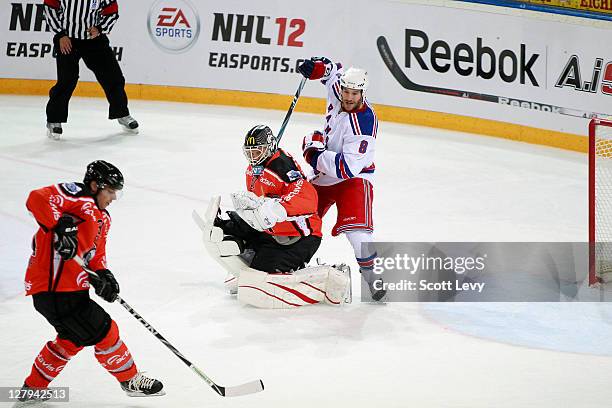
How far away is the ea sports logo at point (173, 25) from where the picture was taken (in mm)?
9617

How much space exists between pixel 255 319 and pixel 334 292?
1.47 feet

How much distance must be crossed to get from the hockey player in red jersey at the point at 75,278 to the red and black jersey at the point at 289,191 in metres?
1.30

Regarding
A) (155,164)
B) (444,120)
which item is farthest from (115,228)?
(444,120)

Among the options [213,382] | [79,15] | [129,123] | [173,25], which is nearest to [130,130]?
[129,123]

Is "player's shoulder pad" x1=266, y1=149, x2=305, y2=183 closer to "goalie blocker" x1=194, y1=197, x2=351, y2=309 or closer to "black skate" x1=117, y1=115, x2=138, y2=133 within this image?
"goalie blocker" x1=194, y1=197, x2=351, y2=309

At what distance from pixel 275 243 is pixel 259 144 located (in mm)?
523

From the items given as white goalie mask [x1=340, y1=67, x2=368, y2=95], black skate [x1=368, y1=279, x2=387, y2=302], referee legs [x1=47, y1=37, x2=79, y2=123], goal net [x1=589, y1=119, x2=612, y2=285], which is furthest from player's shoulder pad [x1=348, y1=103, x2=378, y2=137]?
referee legs [x1=47, y1=37, x2=79, y2=123]

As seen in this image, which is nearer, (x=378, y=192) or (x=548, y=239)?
(x=548, y=239)

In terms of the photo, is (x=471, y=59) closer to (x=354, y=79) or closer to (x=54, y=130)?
(x=54, y=130)

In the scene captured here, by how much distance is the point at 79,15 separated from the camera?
321 inches

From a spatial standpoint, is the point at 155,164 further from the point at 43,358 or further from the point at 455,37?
the point at 43,358

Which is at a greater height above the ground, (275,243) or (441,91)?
(441,91)

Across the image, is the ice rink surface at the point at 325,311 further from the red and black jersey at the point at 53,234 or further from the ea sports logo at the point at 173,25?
the ea sports logo at the point at 173,25

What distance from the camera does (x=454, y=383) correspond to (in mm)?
4184
